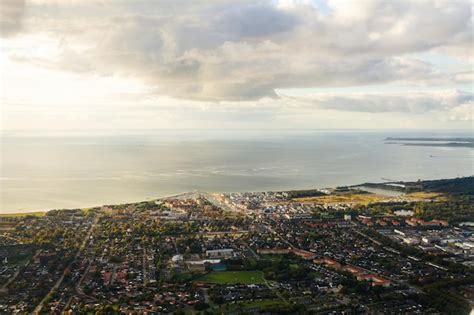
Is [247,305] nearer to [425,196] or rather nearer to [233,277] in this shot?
[233,277]

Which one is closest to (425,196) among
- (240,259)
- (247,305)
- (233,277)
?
(240,259)

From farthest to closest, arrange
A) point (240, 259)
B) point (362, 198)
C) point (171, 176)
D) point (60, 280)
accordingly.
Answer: point (171, 176) < point (362, 198) < point (240, 259) < point (60, 280)

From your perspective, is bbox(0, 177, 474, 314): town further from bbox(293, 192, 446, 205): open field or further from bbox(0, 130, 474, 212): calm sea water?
bbox(0, 130, 474, 212): calm sea water

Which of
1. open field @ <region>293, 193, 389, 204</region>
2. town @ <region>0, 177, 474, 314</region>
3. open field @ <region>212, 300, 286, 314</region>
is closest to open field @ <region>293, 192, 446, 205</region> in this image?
open field @ <region>293, 193, 389, 204</region>

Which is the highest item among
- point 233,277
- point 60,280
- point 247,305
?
point 60,280

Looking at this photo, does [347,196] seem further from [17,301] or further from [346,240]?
[17,301]

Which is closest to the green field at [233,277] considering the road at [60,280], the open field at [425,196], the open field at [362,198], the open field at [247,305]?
the open field at [247,305]
